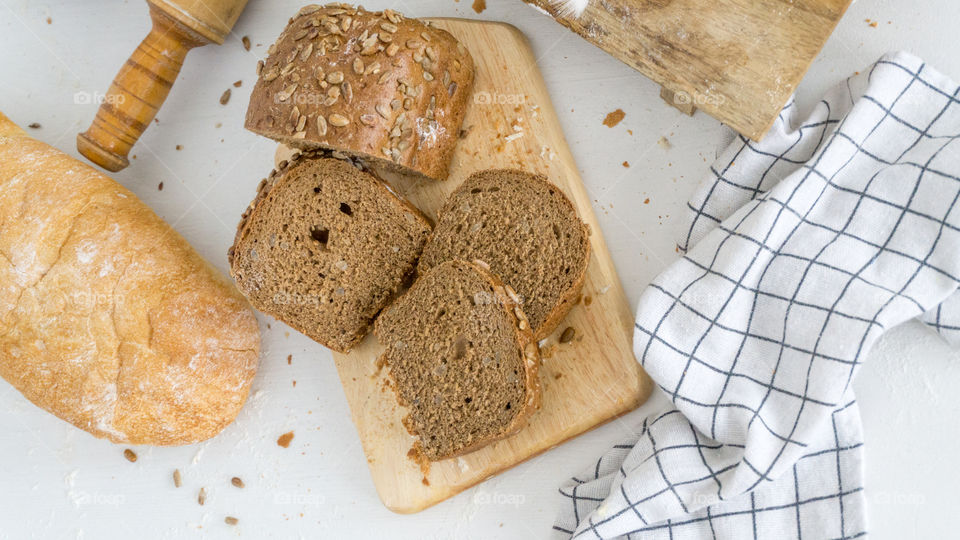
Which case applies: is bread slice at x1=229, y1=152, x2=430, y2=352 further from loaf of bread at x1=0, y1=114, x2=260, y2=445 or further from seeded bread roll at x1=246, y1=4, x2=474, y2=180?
loaf of bread at x1=0, y1=114, x2=260, y2=445

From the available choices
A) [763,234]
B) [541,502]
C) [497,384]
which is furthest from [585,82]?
[541,502]

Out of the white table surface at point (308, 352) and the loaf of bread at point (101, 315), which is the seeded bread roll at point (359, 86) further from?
the loaf of bread at point (101, 315)

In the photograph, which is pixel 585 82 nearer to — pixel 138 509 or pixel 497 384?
pixel 497 384

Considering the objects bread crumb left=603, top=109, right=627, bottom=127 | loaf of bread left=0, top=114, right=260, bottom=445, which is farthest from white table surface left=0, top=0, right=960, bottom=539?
loaf of bread left=0, top=114, right=260, bottom=445

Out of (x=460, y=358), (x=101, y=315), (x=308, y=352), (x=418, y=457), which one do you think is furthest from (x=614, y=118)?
(x=101, y=315)

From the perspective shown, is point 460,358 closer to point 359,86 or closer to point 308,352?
point 308,352
